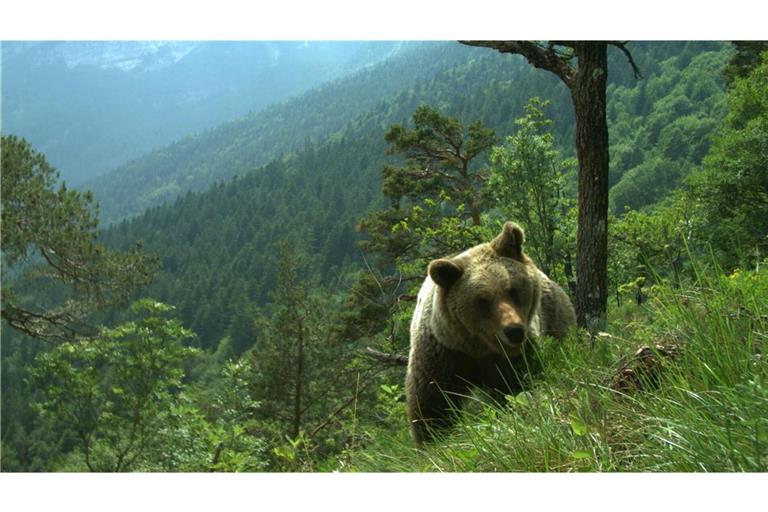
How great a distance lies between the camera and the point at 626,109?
4862 centimetres

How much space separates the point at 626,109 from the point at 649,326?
4953cm

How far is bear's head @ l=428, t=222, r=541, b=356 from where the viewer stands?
3.94 meters

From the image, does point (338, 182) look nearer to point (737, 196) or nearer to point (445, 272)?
point (737, 196)

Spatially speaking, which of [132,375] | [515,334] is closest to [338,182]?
[132,375]

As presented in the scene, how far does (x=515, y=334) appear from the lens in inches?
143

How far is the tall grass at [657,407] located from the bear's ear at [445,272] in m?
0.94

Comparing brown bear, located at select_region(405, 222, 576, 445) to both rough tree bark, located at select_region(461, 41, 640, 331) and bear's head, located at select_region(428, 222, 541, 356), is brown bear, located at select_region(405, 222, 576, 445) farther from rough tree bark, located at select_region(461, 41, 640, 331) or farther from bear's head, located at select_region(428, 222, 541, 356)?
rough tree bark, located at select_region(461, 41, 640, 331)

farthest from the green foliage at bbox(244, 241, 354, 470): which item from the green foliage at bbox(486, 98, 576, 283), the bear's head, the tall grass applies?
the tall grass

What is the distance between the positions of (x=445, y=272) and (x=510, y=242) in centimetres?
47

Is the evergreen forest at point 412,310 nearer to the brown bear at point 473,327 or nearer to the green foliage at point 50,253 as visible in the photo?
the green foliage at point 50,253

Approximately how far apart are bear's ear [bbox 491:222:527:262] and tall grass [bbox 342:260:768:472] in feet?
3.32
